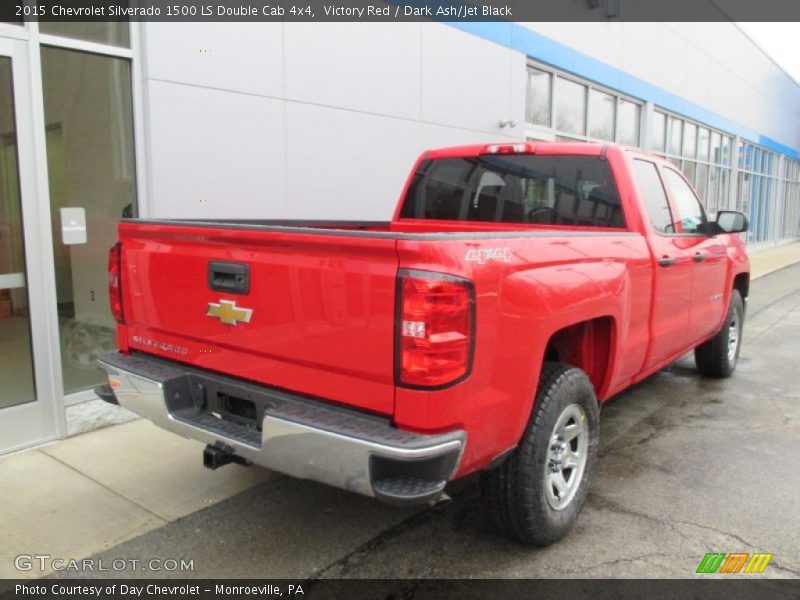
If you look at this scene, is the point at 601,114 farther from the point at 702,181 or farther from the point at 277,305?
the point at 277,305

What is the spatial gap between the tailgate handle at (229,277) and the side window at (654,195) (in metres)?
2.62

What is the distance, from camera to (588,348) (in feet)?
12.1

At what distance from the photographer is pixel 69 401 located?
473 cm

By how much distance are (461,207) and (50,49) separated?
296 cm

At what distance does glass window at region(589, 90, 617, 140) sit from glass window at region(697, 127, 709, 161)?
252 inches

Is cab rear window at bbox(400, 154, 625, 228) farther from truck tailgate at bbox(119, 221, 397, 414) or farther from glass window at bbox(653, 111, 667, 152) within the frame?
glass window at bbox(653, 111, 667, 152)

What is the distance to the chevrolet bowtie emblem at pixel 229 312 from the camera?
2878 millimetres

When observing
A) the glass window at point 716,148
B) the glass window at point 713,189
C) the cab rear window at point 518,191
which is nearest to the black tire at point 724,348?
the cab rear window at point 518,191

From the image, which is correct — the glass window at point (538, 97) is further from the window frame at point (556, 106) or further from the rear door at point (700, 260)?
the rear door at point (700, 260)

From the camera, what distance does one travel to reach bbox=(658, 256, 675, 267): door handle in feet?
13.5

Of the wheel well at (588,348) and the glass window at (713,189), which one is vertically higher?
the glass window at (713,189)

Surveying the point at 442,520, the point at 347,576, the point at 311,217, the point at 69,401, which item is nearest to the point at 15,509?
the point at 69,401

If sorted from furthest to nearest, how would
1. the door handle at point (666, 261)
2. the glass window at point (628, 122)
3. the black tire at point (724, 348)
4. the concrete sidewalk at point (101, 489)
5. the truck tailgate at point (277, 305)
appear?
the glass window at point (628, 122) → the black tire at point (724, 348) → the door handle at point (666, 261) → the concrete sidewalk at point (101, 489) → the truck tailgate at point (277, 305)

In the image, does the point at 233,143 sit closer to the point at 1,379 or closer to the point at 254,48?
the point at 254,48
